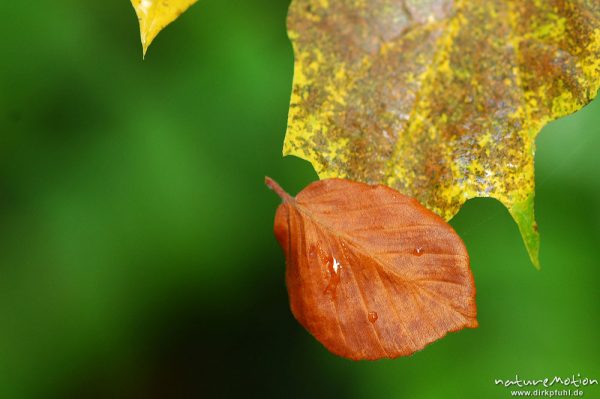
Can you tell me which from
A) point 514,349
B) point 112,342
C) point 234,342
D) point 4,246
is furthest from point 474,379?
point 4,246

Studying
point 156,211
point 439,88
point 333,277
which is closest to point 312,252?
point 333,277

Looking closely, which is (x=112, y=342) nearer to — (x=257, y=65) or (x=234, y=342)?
(x=234, y=342)

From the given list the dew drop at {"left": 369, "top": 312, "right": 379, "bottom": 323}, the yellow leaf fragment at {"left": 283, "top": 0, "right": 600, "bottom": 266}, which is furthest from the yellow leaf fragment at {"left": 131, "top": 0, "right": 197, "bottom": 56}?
the dew drop at {"left": 369, "top": 312, "right": 379, "bottom": 323}

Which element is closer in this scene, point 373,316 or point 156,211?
point 373,316

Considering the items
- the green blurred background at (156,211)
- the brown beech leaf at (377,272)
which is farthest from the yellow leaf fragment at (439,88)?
the green blurred background at (156,211)

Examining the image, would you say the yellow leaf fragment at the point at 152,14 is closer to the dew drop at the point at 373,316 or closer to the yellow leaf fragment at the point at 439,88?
the yellow leaf fragment at the point at 439,88

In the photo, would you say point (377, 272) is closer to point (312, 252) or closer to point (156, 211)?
point (312, 252)

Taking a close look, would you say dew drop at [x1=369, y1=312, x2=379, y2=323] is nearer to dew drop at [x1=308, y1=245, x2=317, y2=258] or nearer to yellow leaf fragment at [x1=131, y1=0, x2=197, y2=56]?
dew drop at [x1=308, y1=245, x2=317, y2=258]
